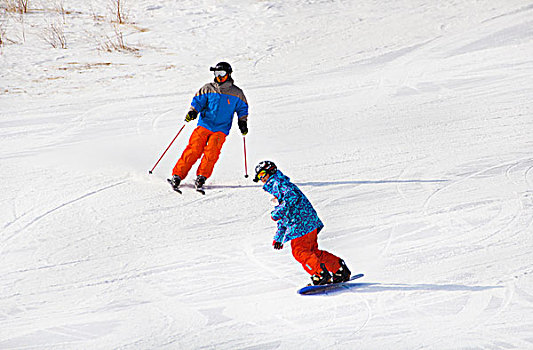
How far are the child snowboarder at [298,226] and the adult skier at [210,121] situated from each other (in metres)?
1.91

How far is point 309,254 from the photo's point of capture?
15.5ft

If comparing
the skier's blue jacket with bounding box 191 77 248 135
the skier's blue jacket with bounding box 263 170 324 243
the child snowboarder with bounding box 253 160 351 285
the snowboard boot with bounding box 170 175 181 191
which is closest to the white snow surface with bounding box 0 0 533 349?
the snowboard boot with bounding box 170 175 181 191

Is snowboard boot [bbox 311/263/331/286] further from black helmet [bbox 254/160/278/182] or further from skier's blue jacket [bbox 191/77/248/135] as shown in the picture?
skier's blue jacket [bbox 191/77/248/135]

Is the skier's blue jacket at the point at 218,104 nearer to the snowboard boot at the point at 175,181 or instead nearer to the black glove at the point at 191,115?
the black glove at the point at 191,115

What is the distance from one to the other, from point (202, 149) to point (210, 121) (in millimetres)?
335

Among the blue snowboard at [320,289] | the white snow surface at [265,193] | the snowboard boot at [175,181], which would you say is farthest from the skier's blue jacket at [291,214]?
the snowboard boot at [175,181]

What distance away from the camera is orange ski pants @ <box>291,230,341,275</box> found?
4.73m

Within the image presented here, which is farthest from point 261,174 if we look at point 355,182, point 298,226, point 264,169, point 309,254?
point 355,182

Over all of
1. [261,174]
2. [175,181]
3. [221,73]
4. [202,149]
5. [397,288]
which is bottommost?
[397,288]

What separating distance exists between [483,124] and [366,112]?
5.51 feet

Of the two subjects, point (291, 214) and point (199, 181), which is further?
point (199, 181)

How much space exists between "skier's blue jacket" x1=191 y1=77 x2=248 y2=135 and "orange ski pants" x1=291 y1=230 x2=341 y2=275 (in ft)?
7.46

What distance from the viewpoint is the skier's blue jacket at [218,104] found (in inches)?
255

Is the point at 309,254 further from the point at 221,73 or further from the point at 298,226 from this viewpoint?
the point at 221,73
